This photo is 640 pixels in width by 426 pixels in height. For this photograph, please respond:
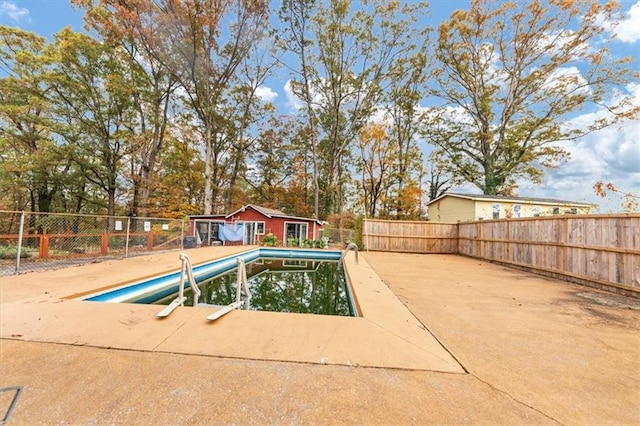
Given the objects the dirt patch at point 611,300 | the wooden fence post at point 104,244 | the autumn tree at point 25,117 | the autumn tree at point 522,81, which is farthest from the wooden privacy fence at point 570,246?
the autumn tree at point 25,117

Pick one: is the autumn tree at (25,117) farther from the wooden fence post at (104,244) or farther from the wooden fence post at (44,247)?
the wooden fence post at (44,247)

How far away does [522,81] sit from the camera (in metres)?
16.1

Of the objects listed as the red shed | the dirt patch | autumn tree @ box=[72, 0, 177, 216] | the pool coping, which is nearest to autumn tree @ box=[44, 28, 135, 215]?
autumn tree @ box=[72, 0, 177, 216]

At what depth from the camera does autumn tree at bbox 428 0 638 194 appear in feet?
47.2

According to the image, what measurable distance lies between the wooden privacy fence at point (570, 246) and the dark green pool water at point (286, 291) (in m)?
4.83

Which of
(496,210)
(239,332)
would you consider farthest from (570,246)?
(496,210)

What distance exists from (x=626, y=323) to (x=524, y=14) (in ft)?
59.5

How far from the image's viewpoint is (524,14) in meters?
14.6

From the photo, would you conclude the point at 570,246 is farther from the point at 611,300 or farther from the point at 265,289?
the point at 265,289

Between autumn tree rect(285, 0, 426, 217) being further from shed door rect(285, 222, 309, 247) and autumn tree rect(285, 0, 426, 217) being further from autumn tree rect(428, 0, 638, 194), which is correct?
shed door rect(285, 222, 309, 247)

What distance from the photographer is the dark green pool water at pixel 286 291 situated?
4922mm

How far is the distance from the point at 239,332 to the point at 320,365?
1.00 meters

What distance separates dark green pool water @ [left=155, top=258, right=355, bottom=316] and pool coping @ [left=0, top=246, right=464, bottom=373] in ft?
4.68

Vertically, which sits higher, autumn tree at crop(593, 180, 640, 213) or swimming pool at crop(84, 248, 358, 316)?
autumn tree at crop(593, 180, 640, 213)
